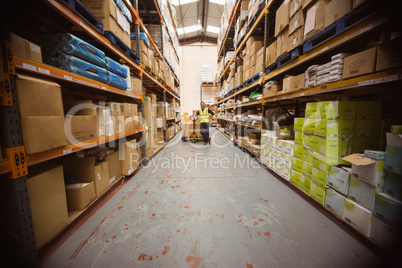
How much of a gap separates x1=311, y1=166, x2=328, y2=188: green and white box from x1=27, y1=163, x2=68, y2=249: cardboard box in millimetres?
2692

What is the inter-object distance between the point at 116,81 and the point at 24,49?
103 cm

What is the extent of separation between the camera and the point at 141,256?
1.21 metres

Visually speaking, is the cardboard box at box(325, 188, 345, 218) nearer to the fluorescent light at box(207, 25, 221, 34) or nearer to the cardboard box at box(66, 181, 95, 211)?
the cardboard box at box(66, 181, 95, 211)

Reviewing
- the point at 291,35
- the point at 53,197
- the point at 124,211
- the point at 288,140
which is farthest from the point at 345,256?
the point at 291,35

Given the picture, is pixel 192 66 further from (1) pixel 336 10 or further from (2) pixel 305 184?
(2) pixel 305 184

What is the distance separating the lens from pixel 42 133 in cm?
114

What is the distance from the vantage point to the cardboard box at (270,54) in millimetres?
2787

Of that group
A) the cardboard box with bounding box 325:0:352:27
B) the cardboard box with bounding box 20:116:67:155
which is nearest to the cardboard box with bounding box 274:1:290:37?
the cardboard box with bounding box 325:0:352:27

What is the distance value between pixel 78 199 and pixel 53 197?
33 cm

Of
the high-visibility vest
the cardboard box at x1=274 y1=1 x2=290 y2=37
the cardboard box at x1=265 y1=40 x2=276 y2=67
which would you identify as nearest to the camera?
the cardboard box at x1=274 y1=1 x2=290 y2=37

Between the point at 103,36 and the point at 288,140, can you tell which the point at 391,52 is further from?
the point at 103,36

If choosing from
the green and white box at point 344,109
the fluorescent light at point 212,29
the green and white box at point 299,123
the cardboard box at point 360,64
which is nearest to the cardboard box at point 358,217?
the green and white box at point 344,109

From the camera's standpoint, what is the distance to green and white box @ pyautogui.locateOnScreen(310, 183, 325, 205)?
67.2 inches

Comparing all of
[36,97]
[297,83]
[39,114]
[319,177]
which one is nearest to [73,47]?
[36,97]
